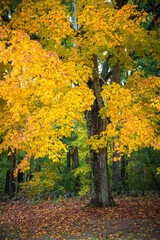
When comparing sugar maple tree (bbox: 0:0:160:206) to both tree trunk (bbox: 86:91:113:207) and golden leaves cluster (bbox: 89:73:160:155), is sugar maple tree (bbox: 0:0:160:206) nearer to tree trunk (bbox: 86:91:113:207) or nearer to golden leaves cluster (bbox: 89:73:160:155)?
golden leaves cluster (bbox: 89:73:160:155)

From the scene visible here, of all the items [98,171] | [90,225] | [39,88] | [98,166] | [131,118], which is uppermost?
[39,88]

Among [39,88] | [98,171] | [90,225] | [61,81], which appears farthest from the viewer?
[98,171]

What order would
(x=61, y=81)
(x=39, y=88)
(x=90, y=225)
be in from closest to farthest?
(x=61, y=81) < (x=39, y=88) < (x=90, y=225)

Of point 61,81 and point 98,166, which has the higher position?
point 61,81

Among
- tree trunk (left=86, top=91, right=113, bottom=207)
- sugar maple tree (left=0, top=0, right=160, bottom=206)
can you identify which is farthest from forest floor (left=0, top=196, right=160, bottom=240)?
sugar maple tree (left=0, top=0, right=160, bottom=206)

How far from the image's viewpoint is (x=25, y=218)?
8.05m

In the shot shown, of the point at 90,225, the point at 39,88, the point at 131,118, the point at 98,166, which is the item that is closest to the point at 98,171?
the point at 98,166

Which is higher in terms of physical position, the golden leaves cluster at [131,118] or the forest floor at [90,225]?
the golden leaves cluster at [131,118]

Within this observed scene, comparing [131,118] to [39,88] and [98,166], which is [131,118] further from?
[98,166]

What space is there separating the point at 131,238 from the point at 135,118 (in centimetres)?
305

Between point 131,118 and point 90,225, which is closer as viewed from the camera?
point 131,118

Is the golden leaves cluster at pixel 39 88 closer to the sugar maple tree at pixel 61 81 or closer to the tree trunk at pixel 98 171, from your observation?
the sugar maple tree at pixel 61 81

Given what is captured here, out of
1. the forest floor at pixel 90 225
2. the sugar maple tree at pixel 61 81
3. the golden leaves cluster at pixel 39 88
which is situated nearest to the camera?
the golden leaves cluster at pixel 39 88

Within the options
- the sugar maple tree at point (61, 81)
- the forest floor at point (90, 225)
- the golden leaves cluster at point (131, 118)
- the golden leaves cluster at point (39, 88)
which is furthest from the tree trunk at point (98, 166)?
the golden leaves cluster at point (39, 88)
